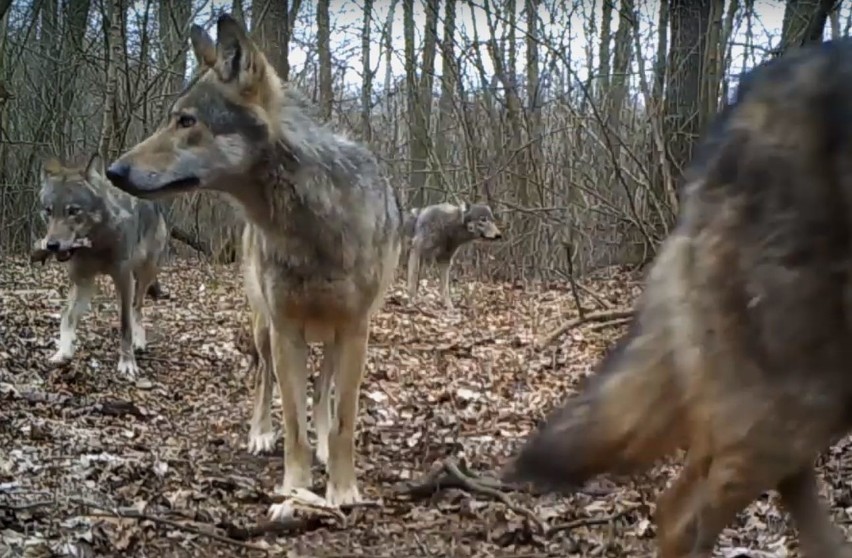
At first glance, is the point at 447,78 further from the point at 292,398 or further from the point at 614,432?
the point at 614,432

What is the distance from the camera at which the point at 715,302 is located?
2.75m

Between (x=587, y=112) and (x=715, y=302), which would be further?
(x=587, y=112)

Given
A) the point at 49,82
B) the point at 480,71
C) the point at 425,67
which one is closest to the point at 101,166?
the point at 480,71

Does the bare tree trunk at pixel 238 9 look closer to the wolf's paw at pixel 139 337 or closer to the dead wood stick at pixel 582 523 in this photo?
the wolf's paw at pixel 139 337

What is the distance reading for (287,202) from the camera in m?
5.03

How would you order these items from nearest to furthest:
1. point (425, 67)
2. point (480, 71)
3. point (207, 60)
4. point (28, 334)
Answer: point (207, 60) < point (28, 334) < point (480, 71) < point (425, 67)

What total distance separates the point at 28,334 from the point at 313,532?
228 inches

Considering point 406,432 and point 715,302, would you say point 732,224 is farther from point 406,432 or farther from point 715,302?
point 406,432

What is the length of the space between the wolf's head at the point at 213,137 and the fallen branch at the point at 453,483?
5.54 ft

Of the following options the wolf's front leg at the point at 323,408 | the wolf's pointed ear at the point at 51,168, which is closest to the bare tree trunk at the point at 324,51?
the wolf's pointed ear at the point at 51,168

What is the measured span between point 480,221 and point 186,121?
36.3 feet

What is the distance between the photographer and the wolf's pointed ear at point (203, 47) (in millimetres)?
5156

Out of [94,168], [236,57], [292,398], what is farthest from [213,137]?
[94,168]

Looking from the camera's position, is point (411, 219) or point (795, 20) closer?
point (795, 20)
